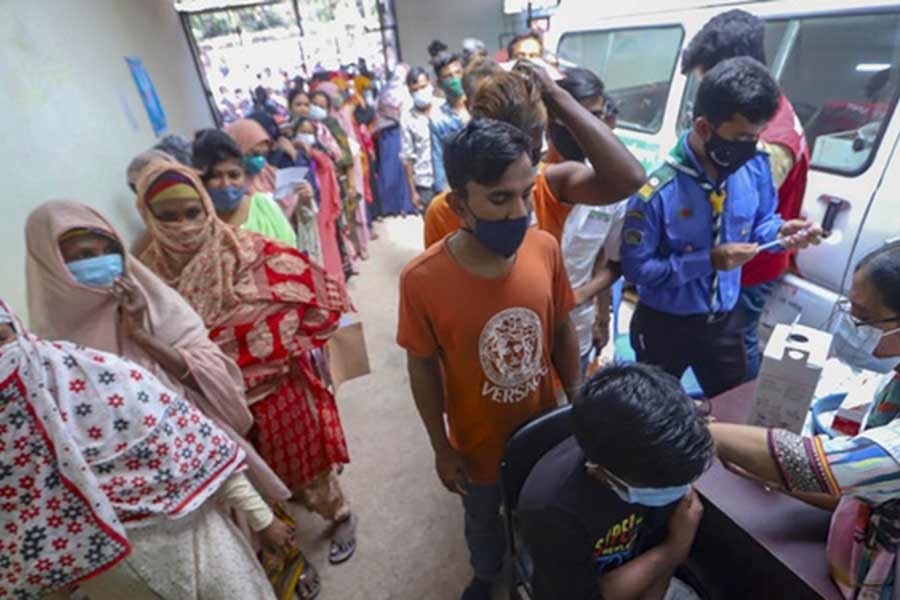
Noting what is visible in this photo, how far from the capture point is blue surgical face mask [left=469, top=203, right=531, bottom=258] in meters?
1.18

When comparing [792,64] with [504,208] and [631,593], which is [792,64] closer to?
[504,208]

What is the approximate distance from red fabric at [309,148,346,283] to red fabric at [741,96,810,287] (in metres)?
2.79

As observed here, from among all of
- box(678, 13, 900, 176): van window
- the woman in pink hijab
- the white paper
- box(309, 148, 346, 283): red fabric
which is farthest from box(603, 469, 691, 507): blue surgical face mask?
box(309, 148, 346, 283): red fabric

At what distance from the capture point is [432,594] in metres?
1.94

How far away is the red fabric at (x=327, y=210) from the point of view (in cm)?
374

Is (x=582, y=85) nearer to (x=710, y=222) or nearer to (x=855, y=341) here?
(x=710, y=222)

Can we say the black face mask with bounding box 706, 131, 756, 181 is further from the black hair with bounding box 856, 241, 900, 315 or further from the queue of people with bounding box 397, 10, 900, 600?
the black hair with bounding box 856, 241, 900, 315

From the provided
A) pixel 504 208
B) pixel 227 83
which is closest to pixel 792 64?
pixel 504 208

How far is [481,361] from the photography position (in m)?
1.30

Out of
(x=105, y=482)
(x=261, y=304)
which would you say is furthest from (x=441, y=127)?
(x=105, y=482)

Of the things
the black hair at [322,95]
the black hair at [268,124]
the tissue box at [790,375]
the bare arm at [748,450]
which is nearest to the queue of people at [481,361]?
the bare arm at [748,450]

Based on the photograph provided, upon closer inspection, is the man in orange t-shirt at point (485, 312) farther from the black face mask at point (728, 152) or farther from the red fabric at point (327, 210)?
the red fabric at point (327, 210)

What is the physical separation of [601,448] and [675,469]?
5.7 inches

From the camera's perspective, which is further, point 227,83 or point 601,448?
point 227,83
